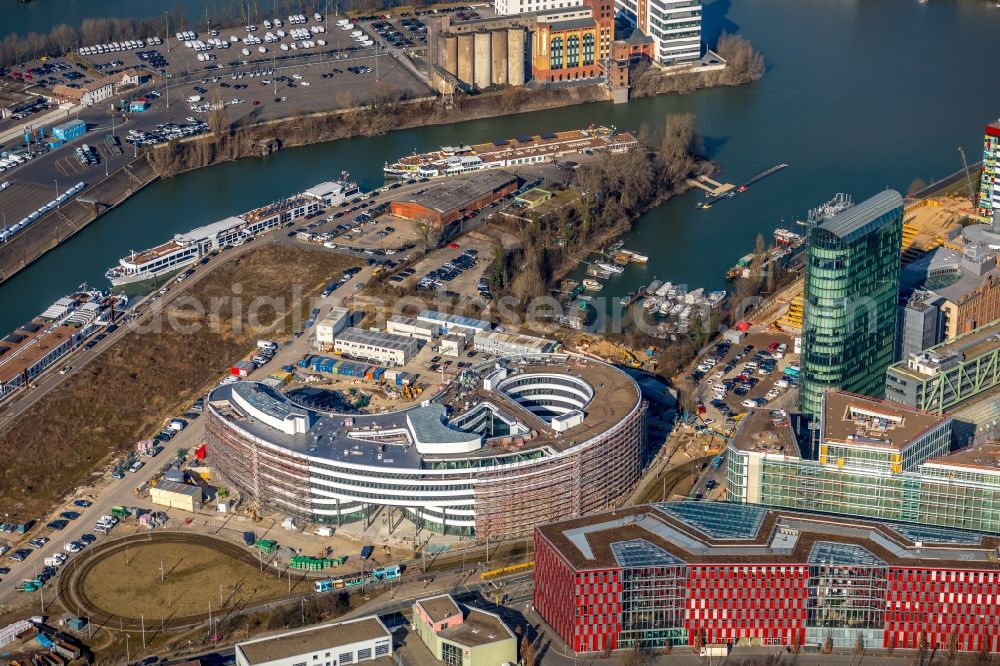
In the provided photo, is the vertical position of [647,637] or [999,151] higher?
[999,151]

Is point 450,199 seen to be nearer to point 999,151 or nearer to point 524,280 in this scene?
point 524,280

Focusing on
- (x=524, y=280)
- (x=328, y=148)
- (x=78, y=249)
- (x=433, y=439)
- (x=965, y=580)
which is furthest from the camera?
(x=328, y=148)

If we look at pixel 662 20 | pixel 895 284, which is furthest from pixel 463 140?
pixel 895 284

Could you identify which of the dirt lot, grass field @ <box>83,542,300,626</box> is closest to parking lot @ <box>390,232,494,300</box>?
the dirt lot

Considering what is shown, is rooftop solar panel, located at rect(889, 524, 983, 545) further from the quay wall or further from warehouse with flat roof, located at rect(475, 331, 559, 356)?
the quay wall

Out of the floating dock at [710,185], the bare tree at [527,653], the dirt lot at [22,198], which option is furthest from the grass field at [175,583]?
the floating dock at [710,185]

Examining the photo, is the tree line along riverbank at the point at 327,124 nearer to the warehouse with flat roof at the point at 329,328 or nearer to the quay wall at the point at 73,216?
the quay wall at the point at 73,216

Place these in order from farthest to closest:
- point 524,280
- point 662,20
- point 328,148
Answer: point 662,20 → point 328,148 → point 524,280
